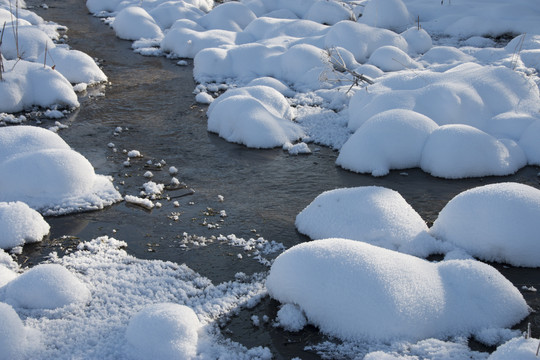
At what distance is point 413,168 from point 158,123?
304 cm

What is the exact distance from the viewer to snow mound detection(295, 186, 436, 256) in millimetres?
4344

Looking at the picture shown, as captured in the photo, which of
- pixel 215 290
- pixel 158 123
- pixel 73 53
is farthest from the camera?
pixel 73 53

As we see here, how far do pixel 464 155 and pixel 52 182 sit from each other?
375cm

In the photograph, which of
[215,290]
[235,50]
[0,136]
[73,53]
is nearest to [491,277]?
[215,290]

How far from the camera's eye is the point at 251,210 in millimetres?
5066

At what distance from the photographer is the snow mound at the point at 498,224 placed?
4.24 meters

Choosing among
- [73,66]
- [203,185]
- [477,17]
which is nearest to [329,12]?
[477,17]

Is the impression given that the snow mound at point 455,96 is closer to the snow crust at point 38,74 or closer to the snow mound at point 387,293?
the snow mound at point 387,293

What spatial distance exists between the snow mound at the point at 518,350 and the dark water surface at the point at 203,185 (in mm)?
640

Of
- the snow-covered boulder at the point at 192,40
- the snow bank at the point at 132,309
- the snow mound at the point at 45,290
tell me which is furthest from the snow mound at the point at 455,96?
the snow mound at the point at 45,290

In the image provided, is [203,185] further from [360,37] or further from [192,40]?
[192,40]

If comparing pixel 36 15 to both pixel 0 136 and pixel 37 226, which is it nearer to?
pixel 0 136

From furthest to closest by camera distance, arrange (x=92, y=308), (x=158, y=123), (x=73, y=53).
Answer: (x=73, y=53) → (x=158, y=123) → (x=92, y=308)

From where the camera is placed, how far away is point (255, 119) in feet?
21.2
